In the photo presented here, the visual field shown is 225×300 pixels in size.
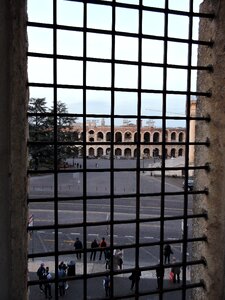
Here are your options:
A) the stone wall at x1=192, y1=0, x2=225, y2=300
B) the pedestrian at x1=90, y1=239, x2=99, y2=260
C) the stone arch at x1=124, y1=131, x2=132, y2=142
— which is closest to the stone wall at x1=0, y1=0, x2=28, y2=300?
the pedestrian at x1=90, y1=239, x2=99, y2=260

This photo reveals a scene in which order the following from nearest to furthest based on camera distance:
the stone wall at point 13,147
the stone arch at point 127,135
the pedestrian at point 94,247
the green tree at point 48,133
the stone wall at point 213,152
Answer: the stone wall at point 13,147, the green tree at point 48,133, the pedestrian at point 94,247, the stone wall at point 213,152, the stone arch at point 127,135

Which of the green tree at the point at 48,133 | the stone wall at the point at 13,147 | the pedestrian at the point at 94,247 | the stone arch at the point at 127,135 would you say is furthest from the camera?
the stone arch at the point at 127,135

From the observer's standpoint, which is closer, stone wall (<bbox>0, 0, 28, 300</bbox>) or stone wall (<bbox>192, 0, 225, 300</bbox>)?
stone wall (<bbox>0, 0, 28, 300</bbox>)

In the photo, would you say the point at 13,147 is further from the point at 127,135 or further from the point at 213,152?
the point at 127,135

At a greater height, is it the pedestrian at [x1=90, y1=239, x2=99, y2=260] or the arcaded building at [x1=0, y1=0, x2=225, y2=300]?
the arcaded building at [x1=0, y1=0, x2=225, y2=300]

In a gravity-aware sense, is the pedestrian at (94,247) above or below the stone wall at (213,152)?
below

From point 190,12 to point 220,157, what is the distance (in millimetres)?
1115

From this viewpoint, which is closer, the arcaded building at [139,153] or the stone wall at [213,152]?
the arcaded building at [139,153]

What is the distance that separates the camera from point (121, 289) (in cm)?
769

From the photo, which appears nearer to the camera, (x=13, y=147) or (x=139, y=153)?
(x=13, y=147)

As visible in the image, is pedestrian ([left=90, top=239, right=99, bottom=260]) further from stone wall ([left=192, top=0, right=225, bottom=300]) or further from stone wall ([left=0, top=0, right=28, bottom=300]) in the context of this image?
stone wall ([left=192, top=0, right=225, bottom=300])

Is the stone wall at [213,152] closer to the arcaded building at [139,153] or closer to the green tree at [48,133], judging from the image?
the arcaded building at [139,153]

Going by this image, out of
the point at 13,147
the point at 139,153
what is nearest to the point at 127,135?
the point at 139,153

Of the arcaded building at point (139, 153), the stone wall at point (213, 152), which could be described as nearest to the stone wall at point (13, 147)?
the arcaded building at point (139, 153)
